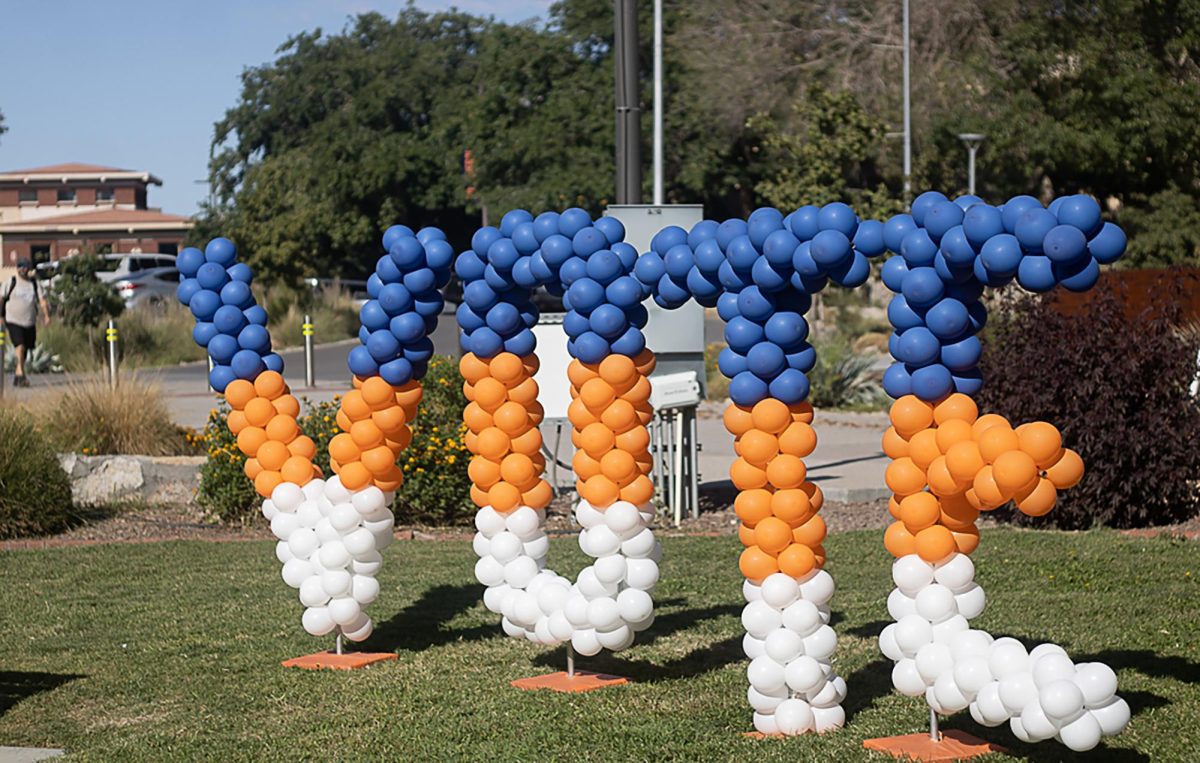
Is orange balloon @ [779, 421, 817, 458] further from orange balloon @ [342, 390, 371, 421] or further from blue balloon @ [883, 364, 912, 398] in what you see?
orange balloon @ [342, 390, 371, 421]

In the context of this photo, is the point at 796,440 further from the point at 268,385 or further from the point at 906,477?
the point at 268,385

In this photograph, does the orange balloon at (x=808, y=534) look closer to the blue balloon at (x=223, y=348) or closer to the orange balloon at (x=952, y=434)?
the orange balloon at (x=952, y=434)

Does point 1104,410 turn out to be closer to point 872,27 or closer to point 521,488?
point 521,488

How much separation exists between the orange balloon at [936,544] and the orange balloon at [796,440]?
654 millimetres

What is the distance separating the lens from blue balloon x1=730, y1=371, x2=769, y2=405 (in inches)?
237

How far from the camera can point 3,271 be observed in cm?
7300

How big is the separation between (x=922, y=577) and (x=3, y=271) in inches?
2921

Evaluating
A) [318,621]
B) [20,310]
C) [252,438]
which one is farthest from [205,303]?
[20,310]

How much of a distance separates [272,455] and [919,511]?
3.44 m

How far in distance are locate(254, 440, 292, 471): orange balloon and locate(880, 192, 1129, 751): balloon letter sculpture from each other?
127 inches

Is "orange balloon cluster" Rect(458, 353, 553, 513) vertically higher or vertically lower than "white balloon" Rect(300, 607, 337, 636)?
higher

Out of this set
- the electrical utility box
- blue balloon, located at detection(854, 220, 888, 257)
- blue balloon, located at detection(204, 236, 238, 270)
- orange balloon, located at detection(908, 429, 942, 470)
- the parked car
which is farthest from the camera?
the parked car

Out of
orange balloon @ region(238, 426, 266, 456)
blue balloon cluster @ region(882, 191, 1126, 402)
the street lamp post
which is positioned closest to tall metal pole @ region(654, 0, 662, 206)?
orange balloon @ region(238, 426, 266, 456)

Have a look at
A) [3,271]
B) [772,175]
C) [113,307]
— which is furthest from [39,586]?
[3,271]
